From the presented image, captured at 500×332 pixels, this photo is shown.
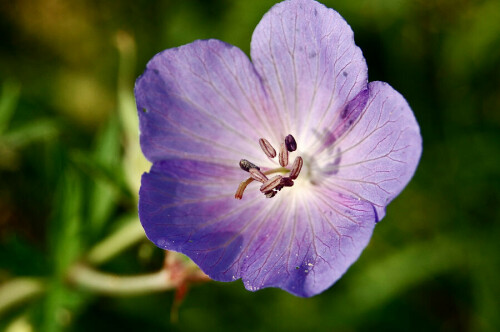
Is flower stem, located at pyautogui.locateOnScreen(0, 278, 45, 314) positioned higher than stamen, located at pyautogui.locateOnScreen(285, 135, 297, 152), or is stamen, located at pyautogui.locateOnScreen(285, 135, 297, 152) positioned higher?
stamen, located at pyautogui.locateOnScreen(285, 135, 297, 152)

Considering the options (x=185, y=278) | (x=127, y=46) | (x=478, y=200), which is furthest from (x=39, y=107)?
(x=478, y=200)

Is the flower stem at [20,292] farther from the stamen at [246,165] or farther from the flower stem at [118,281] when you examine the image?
the stamen at [246,165]

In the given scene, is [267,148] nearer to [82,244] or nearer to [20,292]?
[82,244]

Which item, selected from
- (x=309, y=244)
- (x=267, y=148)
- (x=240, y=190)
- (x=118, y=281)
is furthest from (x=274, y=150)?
(x=118, y=281)

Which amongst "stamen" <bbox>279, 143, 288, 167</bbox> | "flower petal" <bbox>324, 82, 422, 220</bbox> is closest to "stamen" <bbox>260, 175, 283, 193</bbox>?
"stamen" <bbox>279, 143, 288, 167</bbox>

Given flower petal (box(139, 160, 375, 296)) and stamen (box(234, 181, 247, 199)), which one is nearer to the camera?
flower petal (box(139, 160, 375, 296))

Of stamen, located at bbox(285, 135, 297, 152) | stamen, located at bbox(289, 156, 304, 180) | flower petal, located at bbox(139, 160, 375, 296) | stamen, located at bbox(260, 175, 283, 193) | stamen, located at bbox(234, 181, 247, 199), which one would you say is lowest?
flower petal, located at bbox(139, 160, 375, 296)

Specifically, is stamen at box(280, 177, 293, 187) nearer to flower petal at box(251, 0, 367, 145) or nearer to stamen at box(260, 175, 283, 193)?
stamen at box(260, 175, 283, 193)
